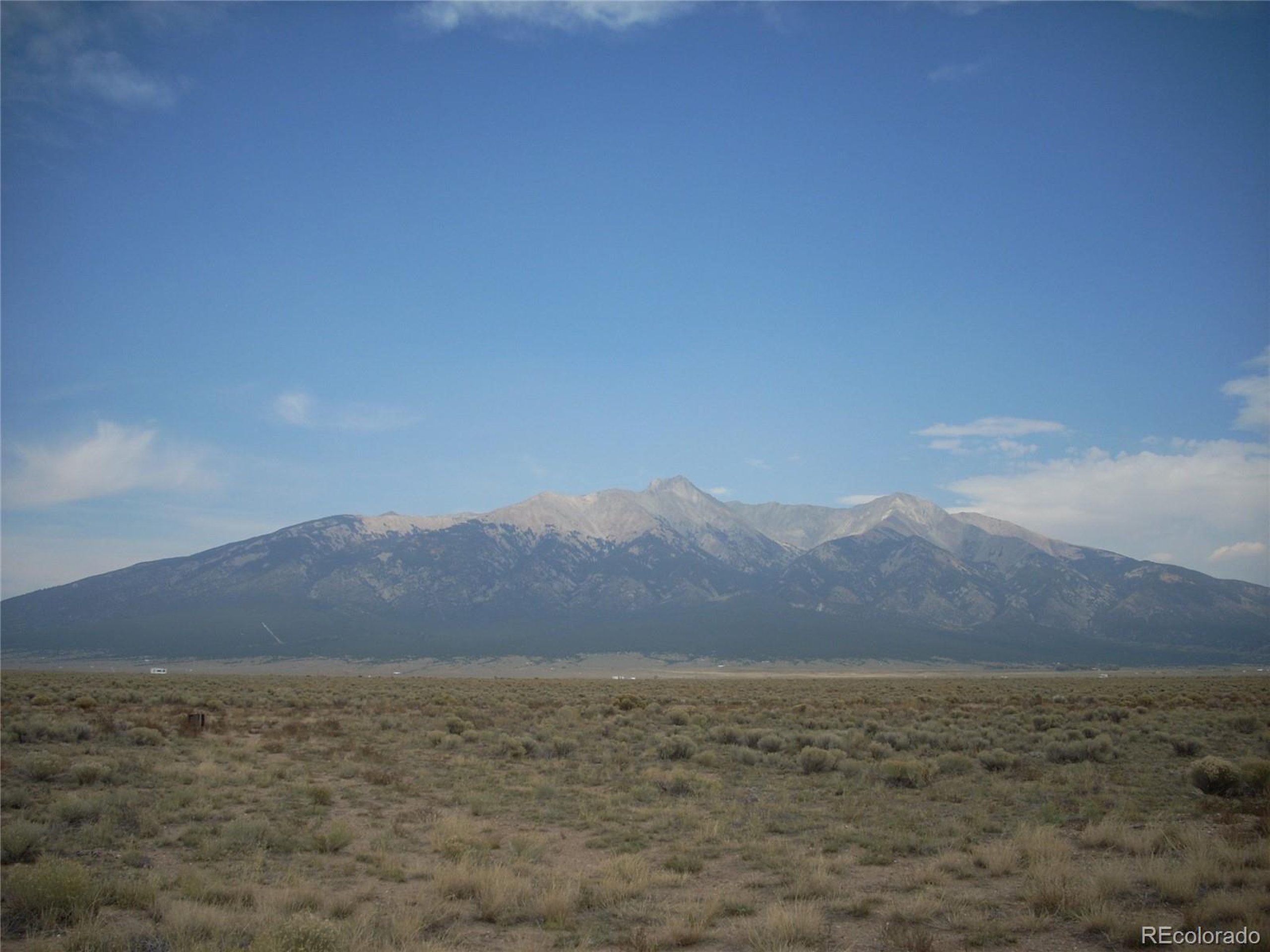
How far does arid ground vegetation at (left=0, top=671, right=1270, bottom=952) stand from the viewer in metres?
8.02

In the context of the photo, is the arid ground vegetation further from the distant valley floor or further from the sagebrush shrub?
the distant valley floor

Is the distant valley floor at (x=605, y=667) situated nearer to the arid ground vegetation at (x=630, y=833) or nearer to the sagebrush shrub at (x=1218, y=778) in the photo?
the arid ground vegetation at (x=630, y=833)

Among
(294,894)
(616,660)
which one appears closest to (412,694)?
(294,894)

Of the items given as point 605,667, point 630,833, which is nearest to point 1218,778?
point 630,833

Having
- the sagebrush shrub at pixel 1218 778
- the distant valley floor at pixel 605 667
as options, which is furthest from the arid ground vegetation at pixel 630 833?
the distant valley floor at pixel 605 667

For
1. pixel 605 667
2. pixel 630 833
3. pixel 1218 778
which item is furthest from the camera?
pixel 605 667

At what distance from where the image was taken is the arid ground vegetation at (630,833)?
8.02m

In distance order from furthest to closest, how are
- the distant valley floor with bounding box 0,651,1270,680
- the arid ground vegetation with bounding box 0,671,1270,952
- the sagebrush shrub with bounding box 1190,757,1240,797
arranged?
the distant valley floor with bounding box 0,651,1270,680 < the sagebrush shrub with bounding box 1190,757,1240,797 < the arid ground vegetation with bounding box 0,671,1270,952

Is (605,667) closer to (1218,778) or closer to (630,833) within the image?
(1218,778)

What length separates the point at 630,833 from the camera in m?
12.6

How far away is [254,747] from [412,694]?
67.7 ft

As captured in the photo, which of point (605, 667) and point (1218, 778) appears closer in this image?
point (1218, 778)

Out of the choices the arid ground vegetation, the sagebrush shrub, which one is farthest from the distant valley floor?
the sagebrush shrub

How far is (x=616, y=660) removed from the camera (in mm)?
143875
